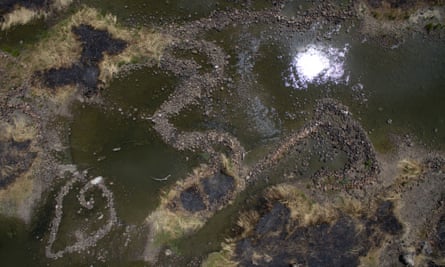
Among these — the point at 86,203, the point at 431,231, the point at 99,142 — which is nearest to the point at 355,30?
the point at 431,231

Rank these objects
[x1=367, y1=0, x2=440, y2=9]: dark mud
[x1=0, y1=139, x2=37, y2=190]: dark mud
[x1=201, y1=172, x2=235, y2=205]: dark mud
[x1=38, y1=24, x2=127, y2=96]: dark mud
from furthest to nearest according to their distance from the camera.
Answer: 1. [x1=367, y1=0, x2=440, y2=9]: dark mud
2. [x1=201, y1=172, x2=235, y2=205]: dark mud
3. [x1=38, y1=24, x2=127, y2=96]: dark mud
4. [x1=0, y1=139, x2=37, y2=190]: dark mud

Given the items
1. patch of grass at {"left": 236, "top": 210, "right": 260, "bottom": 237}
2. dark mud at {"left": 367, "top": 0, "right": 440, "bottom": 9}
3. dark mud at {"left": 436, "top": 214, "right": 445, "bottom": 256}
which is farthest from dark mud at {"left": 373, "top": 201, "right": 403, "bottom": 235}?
dark mud at {"left": 367, "top": 0, "right": 440, "bottom": 9}

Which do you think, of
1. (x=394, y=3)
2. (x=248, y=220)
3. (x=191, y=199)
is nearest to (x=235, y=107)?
(x=191, y=199)

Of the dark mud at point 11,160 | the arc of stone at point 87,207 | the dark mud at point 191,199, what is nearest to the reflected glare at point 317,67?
the dark mud at point 191,199

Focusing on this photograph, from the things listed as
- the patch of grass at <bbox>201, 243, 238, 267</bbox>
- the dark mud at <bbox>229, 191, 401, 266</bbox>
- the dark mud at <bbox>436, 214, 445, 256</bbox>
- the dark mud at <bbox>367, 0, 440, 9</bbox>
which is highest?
the dark mud at <bbox>367, 0, 440, 9</bbox>

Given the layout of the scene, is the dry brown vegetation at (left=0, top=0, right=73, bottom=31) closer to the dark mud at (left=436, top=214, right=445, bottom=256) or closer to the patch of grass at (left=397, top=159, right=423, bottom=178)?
the patch of grass at (left=397, top=159, right=423, bottom=178)
